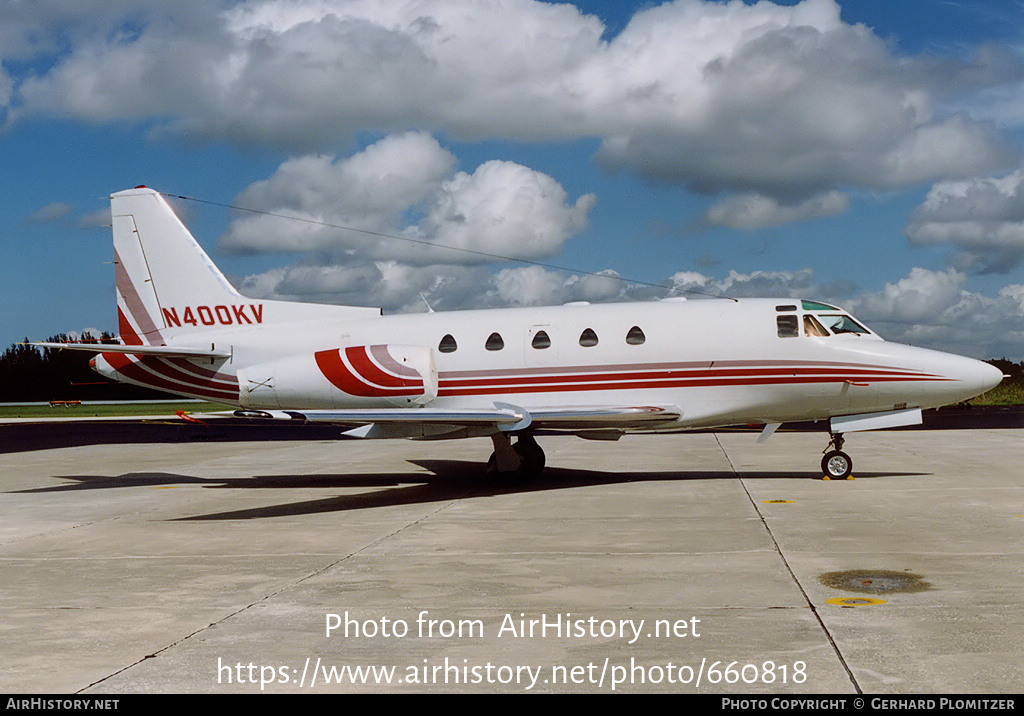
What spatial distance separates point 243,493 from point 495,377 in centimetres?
516

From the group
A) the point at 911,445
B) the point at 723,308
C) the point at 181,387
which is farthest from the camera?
the point at 911,445

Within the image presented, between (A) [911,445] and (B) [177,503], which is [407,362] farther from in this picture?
(A) [911,445]

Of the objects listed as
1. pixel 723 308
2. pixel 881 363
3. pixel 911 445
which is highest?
pixel 723 308

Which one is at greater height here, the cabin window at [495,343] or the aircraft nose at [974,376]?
the cabin window at [495,343]

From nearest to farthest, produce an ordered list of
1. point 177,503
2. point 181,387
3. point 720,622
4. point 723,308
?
point 720,622 → point 177,503 → point 723,308 → point 181,387

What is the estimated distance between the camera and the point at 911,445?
25656mm

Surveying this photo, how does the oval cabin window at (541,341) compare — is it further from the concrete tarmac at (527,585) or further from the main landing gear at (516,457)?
the concrete tarmac at (527,585)

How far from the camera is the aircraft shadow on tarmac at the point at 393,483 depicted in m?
15.6

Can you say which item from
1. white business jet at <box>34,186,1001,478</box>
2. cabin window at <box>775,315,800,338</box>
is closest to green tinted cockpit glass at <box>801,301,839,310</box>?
white business jet at <box>34,186,1001,478</box>

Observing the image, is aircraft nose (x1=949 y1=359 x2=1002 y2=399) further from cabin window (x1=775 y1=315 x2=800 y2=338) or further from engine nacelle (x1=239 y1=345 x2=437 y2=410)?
engine nacelle (x1=239 y1=345 x2=437 y2=410)

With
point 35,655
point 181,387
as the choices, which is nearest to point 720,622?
point 35,655

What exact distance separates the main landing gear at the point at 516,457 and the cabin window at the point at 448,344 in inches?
72.3

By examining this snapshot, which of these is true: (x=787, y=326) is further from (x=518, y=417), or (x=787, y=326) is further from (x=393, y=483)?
(x=393, y=483)

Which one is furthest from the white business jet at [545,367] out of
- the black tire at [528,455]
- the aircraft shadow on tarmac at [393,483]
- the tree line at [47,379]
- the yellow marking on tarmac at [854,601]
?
the tree line at [47,379]
